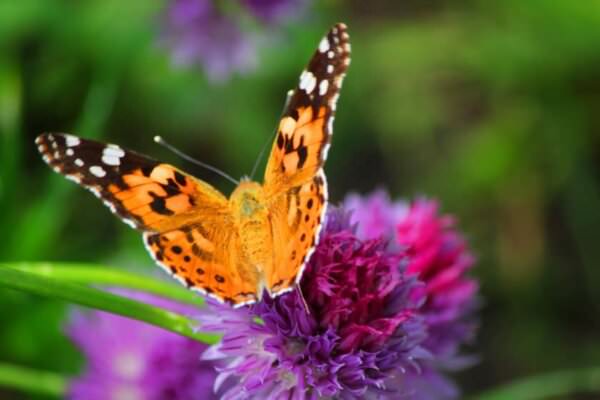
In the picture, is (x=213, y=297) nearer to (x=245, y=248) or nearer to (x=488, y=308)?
(x=245, y=248)

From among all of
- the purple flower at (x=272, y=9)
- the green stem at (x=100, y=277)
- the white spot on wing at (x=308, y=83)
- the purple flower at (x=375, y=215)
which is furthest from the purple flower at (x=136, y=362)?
the purple flower at (x=272, y=9)

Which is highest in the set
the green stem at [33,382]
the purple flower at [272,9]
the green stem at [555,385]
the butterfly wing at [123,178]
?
the purple flower at [272,9]

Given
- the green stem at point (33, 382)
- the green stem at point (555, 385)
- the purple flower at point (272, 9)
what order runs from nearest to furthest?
the green stem at point (33, 382) < the green stem at point (555, 385) < the purple flower at point (272, 9)

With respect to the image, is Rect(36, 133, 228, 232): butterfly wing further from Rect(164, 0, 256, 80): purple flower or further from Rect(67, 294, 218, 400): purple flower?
Rect(164, 0, 256, 80): purple flower

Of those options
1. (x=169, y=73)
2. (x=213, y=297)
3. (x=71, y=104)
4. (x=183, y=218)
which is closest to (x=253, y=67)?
(x=169, y=73)

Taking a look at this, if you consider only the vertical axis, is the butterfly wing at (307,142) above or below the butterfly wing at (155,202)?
above

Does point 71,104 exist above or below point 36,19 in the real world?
below

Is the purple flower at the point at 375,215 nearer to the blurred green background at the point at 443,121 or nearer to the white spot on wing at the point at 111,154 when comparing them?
the white spot on wing at the point at 111,154
